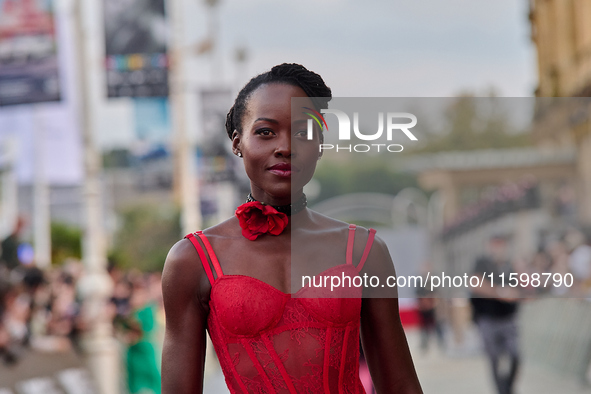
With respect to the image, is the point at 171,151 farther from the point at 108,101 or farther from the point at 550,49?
the point at 550,49

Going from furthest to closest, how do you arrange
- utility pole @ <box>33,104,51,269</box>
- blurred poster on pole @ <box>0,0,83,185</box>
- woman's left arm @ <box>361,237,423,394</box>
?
utility pole @ <box>33,104,51,269</box> → blurred poster on pole @ <box>0,0,83,185</box> → woman's left arm @ <box>361,237,423,394</box>

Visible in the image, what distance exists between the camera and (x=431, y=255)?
12.3 ft

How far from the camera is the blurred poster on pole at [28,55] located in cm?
1188

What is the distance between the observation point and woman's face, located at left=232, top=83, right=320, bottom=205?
1803mm

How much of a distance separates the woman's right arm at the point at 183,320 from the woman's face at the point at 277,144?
25 cm

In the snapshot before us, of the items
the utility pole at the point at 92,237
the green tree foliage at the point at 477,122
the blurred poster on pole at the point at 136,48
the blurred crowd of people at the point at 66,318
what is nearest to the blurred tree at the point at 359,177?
the green tree foliage at the point at 477,122

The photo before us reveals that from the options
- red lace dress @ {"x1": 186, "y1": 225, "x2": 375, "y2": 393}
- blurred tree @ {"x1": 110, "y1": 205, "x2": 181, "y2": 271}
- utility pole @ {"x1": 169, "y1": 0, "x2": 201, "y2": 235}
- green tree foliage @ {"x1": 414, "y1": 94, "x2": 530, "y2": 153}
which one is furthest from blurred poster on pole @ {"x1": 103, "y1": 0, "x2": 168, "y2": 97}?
blurred tree @ {"x1": 110, "y1": 205, "x2": 181, "y2": 271}

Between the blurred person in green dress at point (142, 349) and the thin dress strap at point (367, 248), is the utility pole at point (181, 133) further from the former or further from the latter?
the thin dress strap at point (367, 248)

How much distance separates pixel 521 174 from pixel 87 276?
22.0ft

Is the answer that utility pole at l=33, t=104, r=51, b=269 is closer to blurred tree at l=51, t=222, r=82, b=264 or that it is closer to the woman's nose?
the woman's nose

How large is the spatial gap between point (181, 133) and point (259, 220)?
44.7 ft

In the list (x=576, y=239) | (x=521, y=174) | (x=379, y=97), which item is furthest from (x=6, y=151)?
(x=379, y=97)

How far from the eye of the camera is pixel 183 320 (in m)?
1.82

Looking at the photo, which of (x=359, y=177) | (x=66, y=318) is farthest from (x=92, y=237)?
(x=359, y=177)
